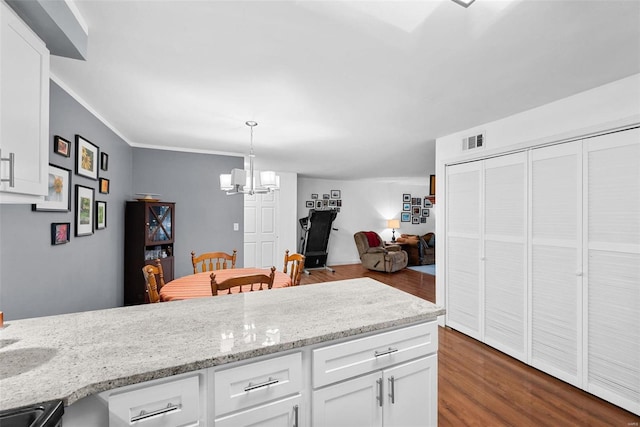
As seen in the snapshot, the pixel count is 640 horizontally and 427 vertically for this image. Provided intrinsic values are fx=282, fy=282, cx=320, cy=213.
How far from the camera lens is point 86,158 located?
255 centimetres

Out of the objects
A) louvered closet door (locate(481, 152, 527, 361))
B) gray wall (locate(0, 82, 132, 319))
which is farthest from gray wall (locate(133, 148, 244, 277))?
louvered closet door (locate(481, 152, 527, 361))

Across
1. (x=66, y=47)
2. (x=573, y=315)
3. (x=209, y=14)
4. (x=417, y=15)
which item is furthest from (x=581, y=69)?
(x=66, y=47)

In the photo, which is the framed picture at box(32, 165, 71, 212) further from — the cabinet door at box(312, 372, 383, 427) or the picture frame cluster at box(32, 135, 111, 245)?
the cabinet door at box(312, 372, 383, 427)

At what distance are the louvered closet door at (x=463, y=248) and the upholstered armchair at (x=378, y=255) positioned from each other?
3.00 metres

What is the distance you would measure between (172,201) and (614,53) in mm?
4685

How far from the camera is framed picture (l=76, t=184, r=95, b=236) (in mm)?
2416

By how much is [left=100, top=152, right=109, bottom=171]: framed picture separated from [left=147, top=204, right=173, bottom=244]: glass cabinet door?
27.2 inches

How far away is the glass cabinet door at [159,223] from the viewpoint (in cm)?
360

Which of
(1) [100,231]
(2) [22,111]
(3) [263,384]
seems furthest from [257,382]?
(1) [100,231]

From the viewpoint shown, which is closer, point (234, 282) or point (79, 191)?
point (234, 282)

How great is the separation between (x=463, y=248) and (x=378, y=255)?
3.35 m

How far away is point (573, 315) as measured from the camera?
224 centimetres

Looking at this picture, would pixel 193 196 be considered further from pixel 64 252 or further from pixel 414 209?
pixel 414 209

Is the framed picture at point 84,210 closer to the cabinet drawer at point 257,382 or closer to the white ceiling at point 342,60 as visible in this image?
the white ceiling at point 342,60
